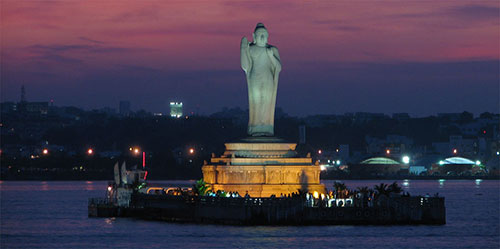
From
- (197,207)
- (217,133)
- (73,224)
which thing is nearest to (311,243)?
(197,207)

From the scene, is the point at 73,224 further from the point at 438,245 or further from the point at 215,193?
the point at 438,245

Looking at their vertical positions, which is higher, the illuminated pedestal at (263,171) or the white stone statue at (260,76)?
the white stone statue at (260,76)

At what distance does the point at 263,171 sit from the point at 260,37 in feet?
17.7

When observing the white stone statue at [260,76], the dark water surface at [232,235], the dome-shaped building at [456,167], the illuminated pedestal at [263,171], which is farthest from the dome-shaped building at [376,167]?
the illuminated pedestal at [263,171]

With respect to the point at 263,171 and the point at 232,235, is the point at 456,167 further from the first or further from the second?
the point at 232,235

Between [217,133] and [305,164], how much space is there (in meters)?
122

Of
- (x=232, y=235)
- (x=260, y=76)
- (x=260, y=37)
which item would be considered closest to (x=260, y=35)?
(x=260, y=37)

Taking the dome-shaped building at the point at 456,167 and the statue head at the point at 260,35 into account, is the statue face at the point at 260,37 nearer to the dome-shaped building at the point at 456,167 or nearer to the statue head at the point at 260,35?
the statue head at the point at 260,35

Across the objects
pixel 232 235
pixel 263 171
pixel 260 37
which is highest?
pixel 260 37

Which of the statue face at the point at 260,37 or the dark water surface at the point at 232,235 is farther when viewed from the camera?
the statue face at the point at 260,37

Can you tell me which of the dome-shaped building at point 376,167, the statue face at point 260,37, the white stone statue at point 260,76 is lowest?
the white stone statue at point 260,76

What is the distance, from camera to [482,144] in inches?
6831

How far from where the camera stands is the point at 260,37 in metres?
49.4

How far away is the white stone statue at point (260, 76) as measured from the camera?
162 ft
